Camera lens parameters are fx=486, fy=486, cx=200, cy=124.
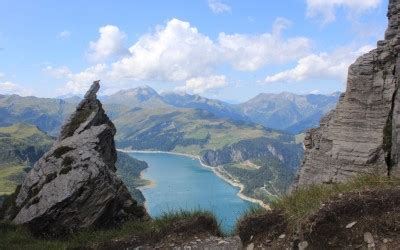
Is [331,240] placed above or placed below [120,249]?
above

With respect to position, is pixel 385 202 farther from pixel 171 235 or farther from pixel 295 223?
pixel 171 235

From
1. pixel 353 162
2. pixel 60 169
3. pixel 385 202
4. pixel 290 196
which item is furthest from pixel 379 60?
pixel 60 169

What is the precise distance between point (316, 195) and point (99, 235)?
10044 millimetres

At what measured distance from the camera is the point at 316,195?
14617 mm

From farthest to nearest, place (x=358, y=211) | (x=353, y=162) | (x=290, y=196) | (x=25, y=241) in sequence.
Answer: (x=353, y=162) → (x=25, y=241) → (x=290, y=196) → (x=358, y=211)

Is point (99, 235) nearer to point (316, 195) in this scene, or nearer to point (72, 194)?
point (72, 194)

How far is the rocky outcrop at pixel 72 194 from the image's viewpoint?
2336 centimetres

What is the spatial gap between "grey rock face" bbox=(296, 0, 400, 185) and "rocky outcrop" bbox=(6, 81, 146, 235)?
449 inches

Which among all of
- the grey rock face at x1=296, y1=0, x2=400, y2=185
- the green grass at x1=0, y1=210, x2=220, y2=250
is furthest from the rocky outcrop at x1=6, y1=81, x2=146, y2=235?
the grey rock face at x1=296, y1=0, x2=400, y2=185

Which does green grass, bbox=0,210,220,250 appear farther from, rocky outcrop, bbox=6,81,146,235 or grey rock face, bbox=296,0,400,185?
grey rock face, bbox=296,0,400,185

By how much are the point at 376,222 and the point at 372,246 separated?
2.17ft

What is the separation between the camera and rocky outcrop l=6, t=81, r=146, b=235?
920 inches

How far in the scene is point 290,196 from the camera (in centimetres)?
1556

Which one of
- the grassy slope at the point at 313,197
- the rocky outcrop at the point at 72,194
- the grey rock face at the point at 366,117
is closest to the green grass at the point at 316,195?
the grassy slope at the point at 313,197
